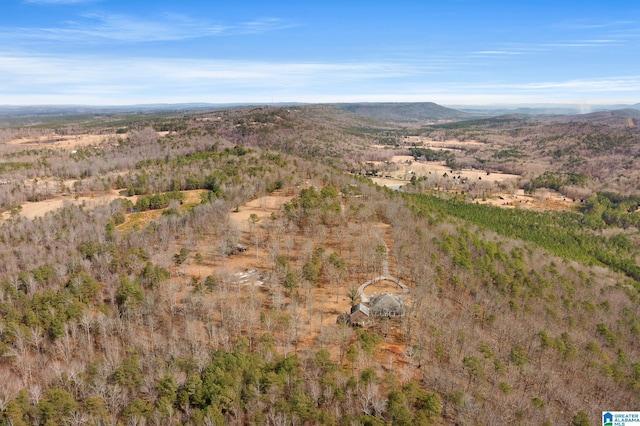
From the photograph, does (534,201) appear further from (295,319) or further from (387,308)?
(295,319)

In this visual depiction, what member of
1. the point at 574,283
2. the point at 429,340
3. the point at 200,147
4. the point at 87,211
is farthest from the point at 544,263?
the point at 200,147

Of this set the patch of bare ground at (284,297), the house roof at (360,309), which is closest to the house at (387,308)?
the house roof at (360,309)

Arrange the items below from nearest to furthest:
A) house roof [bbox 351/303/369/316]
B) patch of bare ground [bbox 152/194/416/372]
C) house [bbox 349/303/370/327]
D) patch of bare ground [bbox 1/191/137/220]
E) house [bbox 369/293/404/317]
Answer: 1. patch of bare ground [bbox 152/194/416/372]
2. house [bbox 349/303/370/327]
3. house roof [bbox 351/303/369/316]
4. house [bbox 369/293/404/317]
5. patch of bare ground [bbox 1/191/137/220]

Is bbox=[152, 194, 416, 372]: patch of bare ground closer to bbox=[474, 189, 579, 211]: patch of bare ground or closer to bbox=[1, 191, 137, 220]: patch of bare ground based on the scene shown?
bbox=[1, 191, 137, 220]: patch of bare ground

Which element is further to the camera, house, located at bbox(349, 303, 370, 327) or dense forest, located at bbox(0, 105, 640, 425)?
house, located at bbox(349, 303, 370, 327)

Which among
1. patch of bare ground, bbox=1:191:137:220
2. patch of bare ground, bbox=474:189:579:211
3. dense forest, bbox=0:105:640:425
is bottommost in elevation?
patch of bare ground, bbox=474:189:579:211

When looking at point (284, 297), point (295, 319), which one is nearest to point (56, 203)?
point (284, 297)

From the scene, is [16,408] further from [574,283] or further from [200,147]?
[200,147]

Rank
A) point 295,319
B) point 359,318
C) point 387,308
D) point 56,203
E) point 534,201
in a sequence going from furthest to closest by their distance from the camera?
point 534,201, point 56,203, point 387,308, point 359,318, point 295,319

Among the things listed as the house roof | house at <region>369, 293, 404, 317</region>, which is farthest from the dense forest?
the house roof

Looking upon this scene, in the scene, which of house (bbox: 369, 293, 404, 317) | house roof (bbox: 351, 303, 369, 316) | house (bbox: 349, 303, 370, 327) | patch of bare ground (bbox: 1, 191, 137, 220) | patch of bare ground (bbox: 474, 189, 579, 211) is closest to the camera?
house (bbox: 349, 303, 370, 327)

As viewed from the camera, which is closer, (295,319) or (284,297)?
(295,319)
